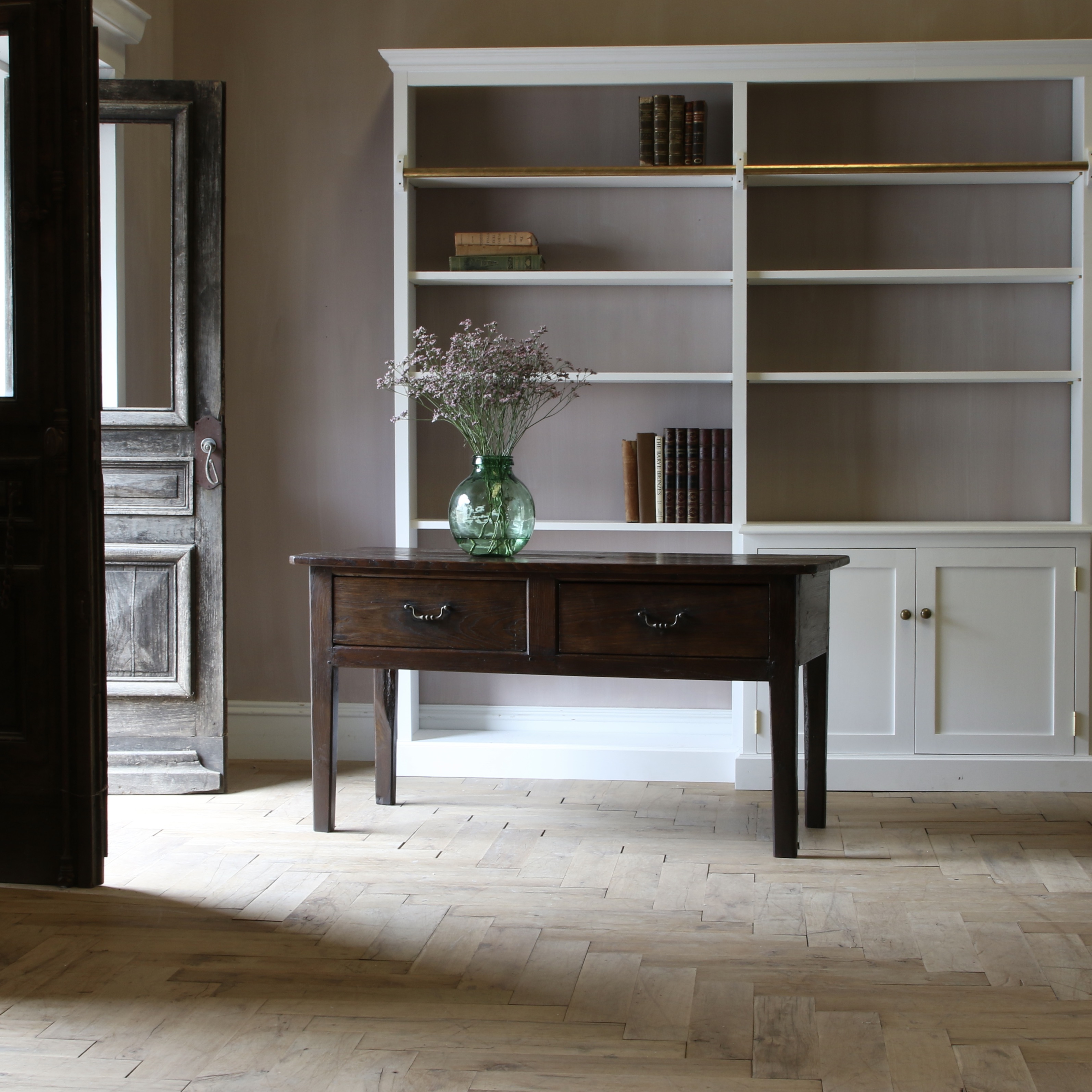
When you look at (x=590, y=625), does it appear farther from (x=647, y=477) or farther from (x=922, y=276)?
(x=922, y=276)

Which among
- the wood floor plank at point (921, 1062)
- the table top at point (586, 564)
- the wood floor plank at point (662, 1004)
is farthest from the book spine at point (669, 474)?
the wood floor plank at point (921, 1062)

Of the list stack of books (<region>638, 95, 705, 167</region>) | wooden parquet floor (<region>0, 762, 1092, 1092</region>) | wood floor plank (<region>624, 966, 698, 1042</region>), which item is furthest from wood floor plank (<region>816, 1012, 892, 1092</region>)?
stack of books (<region>638, 95, 705, 167</region>)

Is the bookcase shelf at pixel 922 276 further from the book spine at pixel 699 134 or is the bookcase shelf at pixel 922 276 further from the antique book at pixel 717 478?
the antique book at pixel 717 478

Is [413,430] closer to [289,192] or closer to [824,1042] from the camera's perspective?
[289,192]

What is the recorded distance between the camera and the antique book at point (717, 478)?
3.66 meters

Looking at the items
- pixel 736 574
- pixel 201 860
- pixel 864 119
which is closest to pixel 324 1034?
pixel 201 860

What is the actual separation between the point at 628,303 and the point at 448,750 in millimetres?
1641

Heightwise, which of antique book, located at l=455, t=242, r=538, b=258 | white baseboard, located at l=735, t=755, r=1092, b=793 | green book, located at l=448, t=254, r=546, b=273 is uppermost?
antique book, located at l=455, t=242, r=538, b=258

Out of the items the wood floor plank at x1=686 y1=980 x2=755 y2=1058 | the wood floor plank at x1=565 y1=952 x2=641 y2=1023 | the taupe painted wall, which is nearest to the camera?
the wood floor plank at x1=686 y1=980 x2=755 y2=1058

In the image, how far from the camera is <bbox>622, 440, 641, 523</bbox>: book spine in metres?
3.73

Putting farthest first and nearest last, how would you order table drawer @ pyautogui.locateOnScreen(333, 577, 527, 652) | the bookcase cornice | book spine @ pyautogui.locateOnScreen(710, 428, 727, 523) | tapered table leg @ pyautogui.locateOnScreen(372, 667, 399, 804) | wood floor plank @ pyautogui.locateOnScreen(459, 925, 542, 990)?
1. book spine @ pyautogui.locateOnScreen(710, 428, 727, 523)
2. the bookcase cornice
3. tapered table leg @ pyautogui.locateOnScreen(372, 667, 399, 804)
4. table drawer @ pyautogui.locateOnScreen(333, 577, 527, 652)
5. wood floor plank @ pyautogui.locateOnScreen(459, 925, 542, 990)

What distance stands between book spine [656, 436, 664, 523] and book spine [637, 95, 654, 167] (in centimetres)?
88

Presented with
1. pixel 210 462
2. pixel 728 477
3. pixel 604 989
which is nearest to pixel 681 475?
pixel 728 477

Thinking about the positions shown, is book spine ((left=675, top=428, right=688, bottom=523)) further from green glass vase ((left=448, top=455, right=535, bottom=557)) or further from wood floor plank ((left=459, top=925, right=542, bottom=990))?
wood floor plank ((left=459, top=925, right=542, bottom=990))
